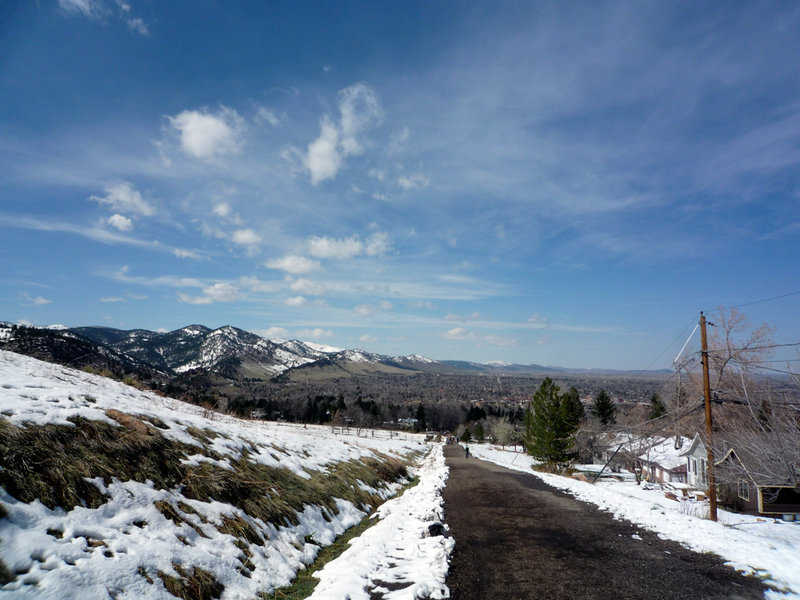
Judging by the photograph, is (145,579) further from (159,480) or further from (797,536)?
(797,536)

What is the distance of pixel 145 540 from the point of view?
5.45 metres

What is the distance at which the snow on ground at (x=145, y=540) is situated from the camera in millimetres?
4312

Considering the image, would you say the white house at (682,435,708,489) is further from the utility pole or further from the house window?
the utility pole

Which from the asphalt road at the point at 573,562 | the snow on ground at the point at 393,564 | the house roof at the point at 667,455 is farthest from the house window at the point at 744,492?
the snow on ground at the point at 393,564

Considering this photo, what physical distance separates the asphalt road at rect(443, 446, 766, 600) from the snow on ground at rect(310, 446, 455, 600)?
0.36 meters

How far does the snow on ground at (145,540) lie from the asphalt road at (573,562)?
835 mm

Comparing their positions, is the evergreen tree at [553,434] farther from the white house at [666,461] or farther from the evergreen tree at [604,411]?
the evergreen tree at [604,411]

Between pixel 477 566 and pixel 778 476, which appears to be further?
pixel 778 476

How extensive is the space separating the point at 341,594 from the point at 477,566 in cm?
296

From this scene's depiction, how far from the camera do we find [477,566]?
711 centimetres

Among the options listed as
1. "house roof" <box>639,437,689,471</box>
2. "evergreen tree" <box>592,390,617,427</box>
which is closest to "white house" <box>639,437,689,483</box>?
"house roof" <box>639,437,689,471</box>

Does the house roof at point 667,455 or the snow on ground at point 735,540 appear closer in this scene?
the snow on ground at point 735,540

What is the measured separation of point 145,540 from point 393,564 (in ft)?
14.1

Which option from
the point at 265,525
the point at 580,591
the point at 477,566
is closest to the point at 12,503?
the point at 265,525
